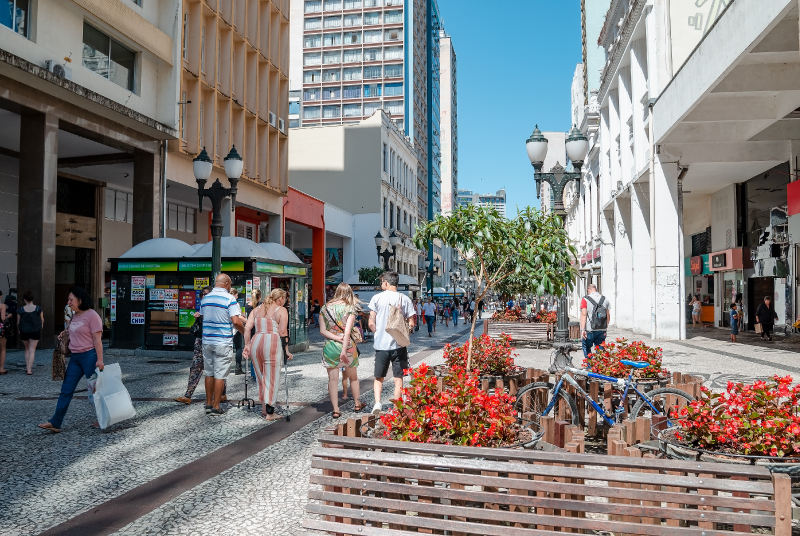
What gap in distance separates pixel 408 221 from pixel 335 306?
5463 centimetres

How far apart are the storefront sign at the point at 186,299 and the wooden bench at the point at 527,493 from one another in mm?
12813

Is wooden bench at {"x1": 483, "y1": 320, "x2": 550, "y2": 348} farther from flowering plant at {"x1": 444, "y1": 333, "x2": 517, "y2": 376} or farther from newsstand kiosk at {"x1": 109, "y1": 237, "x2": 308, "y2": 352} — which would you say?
flowering plant at {"x1": 444, "y1": 333, "x2": 517, "y2": 376}

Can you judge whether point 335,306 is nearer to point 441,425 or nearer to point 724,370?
point 441,425

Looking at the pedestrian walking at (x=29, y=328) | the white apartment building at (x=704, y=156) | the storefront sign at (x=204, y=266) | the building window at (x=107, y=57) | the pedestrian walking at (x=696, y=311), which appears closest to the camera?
the pedestrian walking at (x=29, y=328)

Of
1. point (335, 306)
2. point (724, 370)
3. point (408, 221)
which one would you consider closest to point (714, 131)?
point (724, 370)

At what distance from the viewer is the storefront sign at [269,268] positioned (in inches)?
593

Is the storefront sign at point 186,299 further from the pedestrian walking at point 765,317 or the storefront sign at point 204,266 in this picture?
the pedestrian walking at point 765,317

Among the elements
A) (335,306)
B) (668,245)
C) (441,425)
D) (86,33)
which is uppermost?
(86,33)

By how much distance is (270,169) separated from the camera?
97.0 ft

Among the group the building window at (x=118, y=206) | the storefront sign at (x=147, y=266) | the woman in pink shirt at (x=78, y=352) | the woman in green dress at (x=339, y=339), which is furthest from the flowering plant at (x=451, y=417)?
the building window at (x=118, y=206)

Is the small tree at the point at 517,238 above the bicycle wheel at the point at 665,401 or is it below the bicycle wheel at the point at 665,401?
above

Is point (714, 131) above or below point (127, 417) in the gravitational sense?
above

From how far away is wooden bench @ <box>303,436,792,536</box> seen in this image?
268 cm

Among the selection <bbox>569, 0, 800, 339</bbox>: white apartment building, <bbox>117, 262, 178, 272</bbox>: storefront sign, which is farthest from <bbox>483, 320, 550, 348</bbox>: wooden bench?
<bbox>117, 262, 178, 272</bbox>: storefront sign
